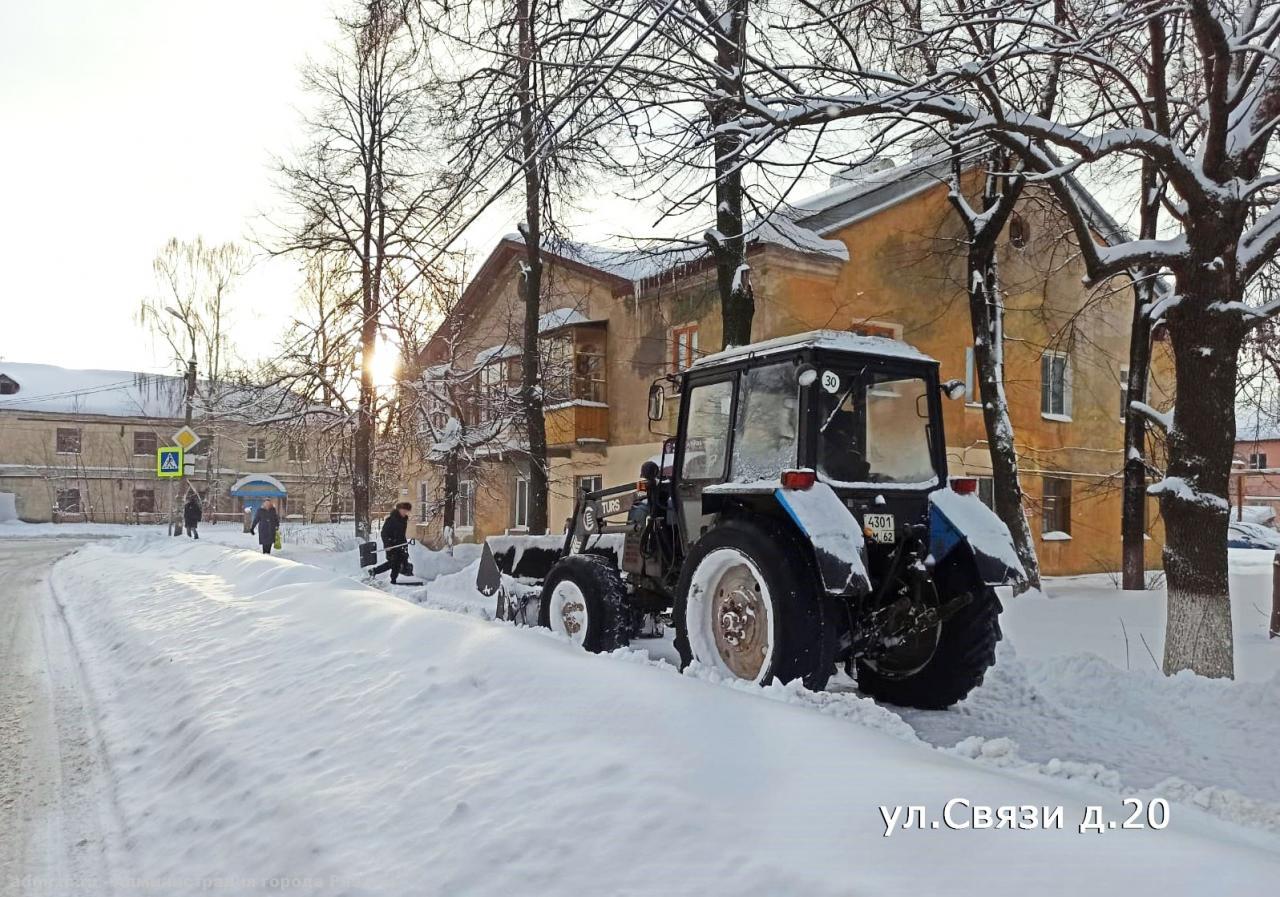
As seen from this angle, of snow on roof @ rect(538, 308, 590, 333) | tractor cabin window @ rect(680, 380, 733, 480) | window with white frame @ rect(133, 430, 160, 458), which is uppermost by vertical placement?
snow on roof @ rect(538, 308, 590, 333)

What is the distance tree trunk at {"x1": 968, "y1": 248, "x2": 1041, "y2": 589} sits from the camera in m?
14.3

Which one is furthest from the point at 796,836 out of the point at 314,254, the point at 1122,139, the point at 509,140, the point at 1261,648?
the point at 314,254

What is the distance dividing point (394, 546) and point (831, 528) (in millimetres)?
11625

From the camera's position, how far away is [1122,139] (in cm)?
704

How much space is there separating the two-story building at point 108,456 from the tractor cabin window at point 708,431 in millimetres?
42945

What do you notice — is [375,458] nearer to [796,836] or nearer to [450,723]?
[450,723]

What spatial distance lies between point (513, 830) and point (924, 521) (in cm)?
414

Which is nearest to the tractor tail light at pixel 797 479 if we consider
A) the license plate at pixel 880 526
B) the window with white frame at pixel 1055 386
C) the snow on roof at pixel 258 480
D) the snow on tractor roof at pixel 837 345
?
the license plate at pixel 880 526

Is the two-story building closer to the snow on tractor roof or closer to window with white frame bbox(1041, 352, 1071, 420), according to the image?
window with white frame bbox(1041, 352, 1071, 420)

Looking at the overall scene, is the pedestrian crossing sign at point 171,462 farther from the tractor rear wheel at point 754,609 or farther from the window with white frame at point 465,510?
the tractor rear wheel at point 754,609

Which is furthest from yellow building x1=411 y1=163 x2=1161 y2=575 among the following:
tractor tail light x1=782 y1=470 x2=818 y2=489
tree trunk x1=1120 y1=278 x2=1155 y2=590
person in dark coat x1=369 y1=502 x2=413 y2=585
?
tractor tail light x1=782 y1=470 x2=818 y2=489

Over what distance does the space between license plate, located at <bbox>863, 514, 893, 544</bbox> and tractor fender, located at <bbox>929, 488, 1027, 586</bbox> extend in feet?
1.16

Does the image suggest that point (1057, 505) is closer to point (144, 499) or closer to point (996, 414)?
point (996, 414)

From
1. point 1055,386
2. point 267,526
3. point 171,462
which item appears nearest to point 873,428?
point 1055,386
